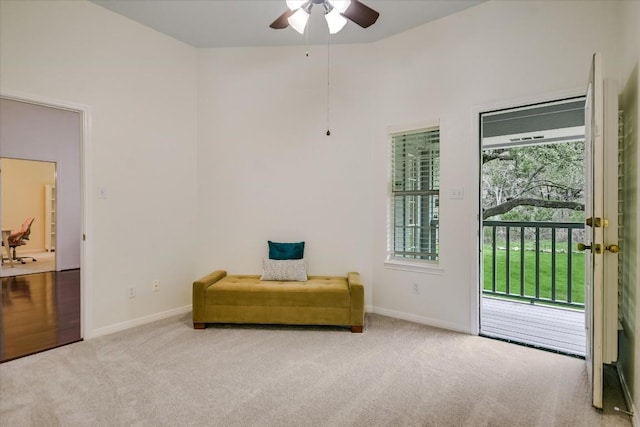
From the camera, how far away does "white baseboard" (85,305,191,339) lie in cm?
323

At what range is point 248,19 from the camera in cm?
350

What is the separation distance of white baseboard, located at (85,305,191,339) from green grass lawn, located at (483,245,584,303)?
4.19 meters

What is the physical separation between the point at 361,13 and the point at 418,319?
2.88 m

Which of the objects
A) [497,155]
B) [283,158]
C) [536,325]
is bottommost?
[536,325]

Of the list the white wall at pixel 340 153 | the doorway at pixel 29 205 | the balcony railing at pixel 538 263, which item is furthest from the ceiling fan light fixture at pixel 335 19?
the doorway at pixel 29 205

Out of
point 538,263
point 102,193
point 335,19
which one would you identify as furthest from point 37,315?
point 538,263

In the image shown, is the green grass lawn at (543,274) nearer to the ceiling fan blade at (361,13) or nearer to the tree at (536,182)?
the tree at (536,182)

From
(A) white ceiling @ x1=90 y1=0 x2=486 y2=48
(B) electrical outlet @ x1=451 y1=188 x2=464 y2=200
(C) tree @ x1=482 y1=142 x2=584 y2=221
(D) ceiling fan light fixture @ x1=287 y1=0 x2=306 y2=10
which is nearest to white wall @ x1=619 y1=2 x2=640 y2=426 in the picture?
(B) electrical outlet @ x1=451 y1=188 x2=464 y2=200

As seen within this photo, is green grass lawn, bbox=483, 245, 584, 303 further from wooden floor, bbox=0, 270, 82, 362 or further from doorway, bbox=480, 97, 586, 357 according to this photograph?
wooden floor, bbox=0, 270, 82, 362

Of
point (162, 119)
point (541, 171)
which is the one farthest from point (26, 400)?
point (541, 171)

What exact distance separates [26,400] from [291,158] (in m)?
3.06

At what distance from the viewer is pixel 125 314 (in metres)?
3.47

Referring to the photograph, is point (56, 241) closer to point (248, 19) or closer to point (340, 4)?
point (248, 19)

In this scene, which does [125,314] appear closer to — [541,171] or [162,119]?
[162,119]
